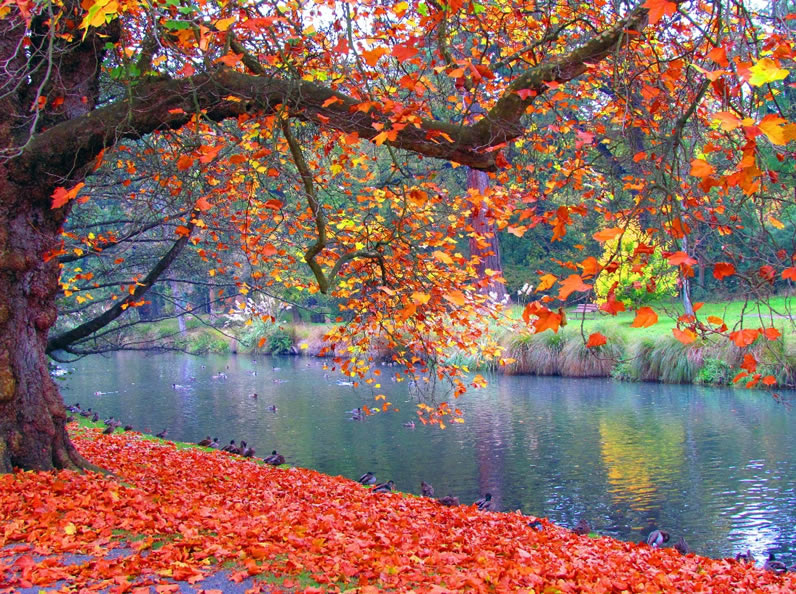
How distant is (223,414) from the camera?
1681cm

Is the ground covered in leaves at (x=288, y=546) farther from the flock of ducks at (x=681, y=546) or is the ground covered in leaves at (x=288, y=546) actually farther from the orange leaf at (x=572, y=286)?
the orange leaf at (x=572, y=286)

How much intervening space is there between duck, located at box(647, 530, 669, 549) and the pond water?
17.5 inches

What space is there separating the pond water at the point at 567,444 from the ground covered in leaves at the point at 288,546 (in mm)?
2156

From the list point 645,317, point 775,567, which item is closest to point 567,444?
point 775,567

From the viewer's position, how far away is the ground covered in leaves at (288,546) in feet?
11.4

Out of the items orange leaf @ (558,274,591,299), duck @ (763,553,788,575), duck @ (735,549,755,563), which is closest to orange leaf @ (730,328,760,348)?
orange leaf @ (558,274,591,299)

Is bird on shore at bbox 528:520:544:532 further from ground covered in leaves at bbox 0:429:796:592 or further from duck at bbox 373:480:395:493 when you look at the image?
duck at bbox 373:480:395:493

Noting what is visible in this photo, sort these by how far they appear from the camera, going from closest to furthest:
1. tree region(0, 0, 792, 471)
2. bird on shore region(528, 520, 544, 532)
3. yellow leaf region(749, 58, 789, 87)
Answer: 1. yellow leaf region(749, 58, 789, 87)
2. tree region(0, 0, 792, 471)
3. bird on shore region(528, 520, 544, 532)

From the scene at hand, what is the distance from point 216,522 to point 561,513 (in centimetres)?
548

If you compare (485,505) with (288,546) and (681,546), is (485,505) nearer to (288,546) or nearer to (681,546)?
(681,546)

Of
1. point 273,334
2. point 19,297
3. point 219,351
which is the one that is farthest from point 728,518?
point 219,351

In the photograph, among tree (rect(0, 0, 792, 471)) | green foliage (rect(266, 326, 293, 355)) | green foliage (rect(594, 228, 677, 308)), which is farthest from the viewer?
green foliage (rect(266, 326, 293, 355))

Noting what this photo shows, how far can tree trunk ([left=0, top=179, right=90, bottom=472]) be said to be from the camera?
5.62m

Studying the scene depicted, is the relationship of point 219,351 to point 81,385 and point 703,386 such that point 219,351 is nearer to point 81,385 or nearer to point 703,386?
point 81,385
